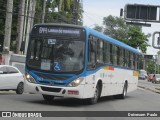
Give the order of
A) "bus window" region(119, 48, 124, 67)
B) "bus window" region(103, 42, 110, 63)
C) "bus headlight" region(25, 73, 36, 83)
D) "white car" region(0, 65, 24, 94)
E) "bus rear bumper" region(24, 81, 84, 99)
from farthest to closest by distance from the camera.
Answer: "bus window" region(119, 48, 124, 67)
"white car" region(0, 65, 24, 94)
"bus window" region(103, 42, 110, 63)
"bus headlight" region(25, 73, 36, 83)
"bus rear bumper" region(24, 81, 84, 99)

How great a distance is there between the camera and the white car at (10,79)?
71.1 feet

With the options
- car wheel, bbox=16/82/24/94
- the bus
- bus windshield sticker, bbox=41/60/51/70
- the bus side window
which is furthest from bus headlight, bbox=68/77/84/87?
car wheel, bbox=16/82/24/94

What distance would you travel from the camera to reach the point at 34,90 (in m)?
17.1

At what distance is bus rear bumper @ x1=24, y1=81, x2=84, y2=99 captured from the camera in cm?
1658

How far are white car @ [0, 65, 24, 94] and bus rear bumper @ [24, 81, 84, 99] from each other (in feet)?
14.8

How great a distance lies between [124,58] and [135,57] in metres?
3.50

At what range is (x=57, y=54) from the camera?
17.0 meters

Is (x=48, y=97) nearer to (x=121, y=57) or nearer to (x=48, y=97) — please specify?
(x=48, y=97)

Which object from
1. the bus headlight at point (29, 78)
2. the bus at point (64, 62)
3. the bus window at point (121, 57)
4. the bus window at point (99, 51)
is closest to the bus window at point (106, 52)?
the bus window at point (99, 51)

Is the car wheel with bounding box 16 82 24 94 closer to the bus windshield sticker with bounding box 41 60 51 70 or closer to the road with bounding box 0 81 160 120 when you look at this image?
the road with bounding box 0 81 160 120

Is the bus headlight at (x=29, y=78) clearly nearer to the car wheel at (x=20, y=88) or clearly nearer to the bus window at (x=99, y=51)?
the bus window at (x=99, y=51)

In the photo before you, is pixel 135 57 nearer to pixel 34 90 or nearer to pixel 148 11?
pixel 148 11

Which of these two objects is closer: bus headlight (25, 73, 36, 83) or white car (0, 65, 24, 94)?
bus headlight (25, 73, 36, 83)

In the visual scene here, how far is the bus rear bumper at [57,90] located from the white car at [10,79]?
4.50 meters
